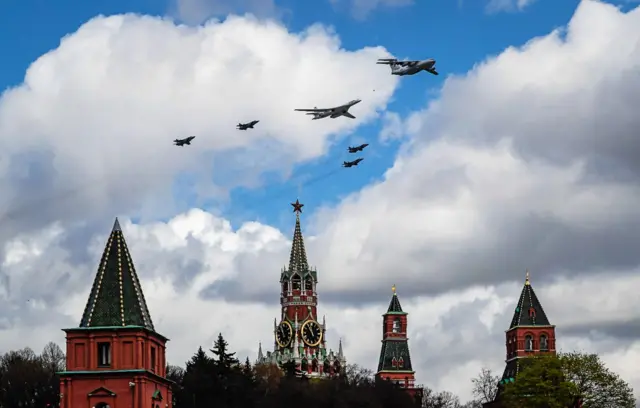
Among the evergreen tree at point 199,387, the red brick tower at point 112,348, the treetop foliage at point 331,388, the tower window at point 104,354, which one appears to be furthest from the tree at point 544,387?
the tower window at point 104,354

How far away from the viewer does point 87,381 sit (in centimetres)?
10569

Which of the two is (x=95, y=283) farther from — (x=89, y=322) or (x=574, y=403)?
(x=574, y=403)

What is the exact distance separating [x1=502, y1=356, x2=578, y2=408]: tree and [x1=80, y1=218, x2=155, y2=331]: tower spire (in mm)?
67812

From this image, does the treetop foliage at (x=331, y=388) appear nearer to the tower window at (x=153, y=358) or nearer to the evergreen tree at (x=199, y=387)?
the evergreen tree at (x=199, y=387)

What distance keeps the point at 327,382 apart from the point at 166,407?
7416 centimetres

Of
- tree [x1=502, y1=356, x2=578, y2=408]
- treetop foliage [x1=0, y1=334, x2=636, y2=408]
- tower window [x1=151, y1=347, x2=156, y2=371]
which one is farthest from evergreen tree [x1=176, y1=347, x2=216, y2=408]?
tree [x1=502, y1=356, x2=578, y2=408]

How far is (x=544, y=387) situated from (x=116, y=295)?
72172 mm

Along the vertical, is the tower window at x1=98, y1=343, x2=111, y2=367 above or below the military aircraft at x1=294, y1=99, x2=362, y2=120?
below

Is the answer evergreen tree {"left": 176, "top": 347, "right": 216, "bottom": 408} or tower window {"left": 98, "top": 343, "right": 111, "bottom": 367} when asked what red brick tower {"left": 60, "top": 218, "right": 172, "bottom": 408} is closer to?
tower window {"left": 98, "top": 343, "right": 111, "bottom": 367}

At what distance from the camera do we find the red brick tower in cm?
10519

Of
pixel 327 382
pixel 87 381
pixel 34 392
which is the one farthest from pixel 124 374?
pixel 327 382

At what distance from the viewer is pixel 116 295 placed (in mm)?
107688

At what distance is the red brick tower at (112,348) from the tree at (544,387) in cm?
6695

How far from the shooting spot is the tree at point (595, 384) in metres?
162
